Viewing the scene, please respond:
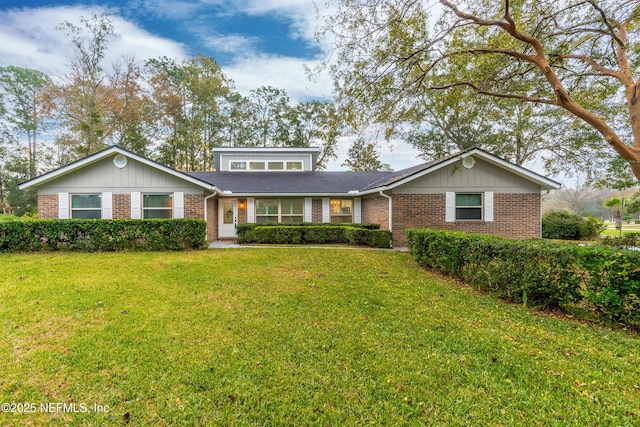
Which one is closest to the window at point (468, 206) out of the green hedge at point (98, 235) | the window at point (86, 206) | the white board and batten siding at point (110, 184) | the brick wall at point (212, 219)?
the green hedge at point (98, 235)

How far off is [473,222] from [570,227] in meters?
7.98

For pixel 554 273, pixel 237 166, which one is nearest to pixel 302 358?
pixel 554 273

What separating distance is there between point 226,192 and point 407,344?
37.9ft

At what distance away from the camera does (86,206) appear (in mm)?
11086

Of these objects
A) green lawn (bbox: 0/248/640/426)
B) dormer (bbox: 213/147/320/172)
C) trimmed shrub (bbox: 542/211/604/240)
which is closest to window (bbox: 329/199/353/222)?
dormer (bbox: 213/147/320/172)

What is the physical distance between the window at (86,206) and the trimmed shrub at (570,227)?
2266 centimetres

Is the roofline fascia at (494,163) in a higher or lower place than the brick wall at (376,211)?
higher

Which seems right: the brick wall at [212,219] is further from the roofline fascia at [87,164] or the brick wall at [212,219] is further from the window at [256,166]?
the window at [256,166]

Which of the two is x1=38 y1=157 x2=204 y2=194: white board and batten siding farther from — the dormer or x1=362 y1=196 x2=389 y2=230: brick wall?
x1=362 y1=196 x2=389 y2=230: brick wall

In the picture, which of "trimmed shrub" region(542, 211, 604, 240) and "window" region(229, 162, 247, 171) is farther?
"window" region(229, 162, 247, 171)

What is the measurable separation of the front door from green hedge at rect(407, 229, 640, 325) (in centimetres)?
1105

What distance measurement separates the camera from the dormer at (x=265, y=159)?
17188mm

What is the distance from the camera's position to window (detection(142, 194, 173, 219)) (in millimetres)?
11328

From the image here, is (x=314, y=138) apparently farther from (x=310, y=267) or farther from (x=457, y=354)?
(x=457, y=354)
